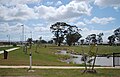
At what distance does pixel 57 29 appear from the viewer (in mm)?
137750

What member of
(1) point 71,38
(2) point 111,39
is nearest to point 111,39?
(2) point 111,39

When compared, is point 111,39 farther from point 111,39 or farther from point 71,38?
point 71,38

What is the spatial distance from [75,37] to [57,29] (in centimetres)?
1258

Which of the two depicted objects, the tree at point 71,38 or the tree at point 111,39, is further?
the tree at point 111,39

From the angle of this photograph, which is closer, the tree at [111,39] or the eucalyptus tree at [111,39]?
the eucalyptus tree at [111,39]

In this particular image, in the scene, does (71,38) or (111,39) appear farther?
(111,39)

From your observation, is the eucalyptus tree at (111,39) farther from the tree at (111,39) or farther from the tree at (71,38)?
the tree at (71,38)

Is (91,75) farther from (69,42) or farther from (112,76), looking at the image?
(69,42)

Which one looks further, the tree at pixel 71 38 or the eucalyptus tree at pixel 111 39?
the eucalyptus tree at pixel 111 39

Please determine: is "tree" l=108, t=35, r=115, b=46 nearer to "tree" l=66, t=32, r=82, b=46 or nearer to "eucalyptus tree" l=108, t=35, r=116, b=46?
"eucalyptus tree" l=108, t=35, r=116, b=46

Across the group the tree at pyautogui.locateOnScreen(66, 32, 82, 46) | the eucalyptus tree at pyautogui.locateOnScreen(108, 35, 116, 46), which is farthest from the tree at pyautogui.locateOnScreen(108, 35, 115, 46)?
the tree at pyautogui.locateOnScreen(66, 32, 82, 46)

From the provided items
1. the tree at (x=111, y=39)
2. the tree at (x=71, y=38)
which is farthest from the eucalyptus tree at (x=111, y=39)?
the tree at (x=71, y=38)

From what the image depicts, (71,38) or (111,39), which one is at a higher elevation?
(71,38)

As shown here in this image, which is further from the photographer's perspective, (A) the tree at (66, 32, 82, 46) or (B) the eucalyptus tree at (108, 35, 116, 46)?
(B) the eucalyptus tree at (108, 35, 116, 46)
